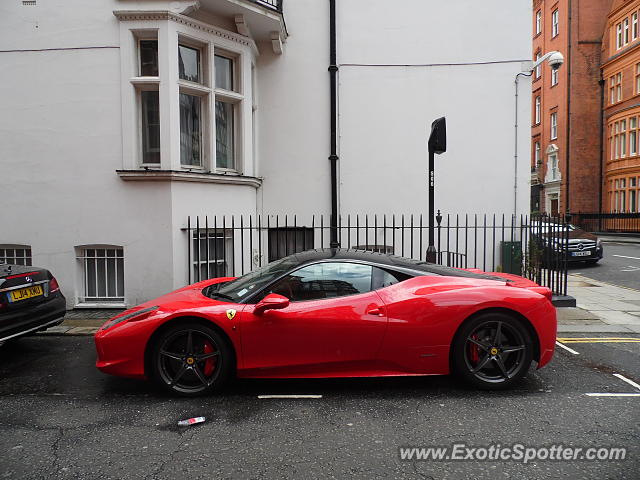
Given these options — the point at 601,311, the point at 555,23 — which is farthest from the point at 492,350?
the point at 555,23

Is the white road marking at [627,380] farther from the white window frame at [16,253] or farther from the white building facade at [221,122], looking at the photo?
the white window frame at [16,253]

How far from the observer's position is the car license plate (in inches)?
184

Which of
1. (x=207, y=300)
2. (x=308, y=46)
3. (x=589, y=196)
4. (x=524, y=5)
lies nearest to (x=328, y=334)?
(x=207, y=300)

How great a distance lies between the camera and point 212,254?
821 cm

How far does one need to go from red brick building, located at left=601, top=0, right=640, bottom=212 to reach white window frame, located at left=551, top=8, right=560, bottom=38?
3293 mm

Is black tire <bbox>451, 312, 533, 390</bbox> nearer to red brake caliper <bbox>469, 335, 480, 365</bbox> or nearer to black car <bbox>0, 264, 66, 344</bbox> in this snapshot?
red brake caliper <bbox>469, 335, 480, 365</bbox>

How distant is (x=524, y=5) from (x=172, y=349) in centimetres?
989

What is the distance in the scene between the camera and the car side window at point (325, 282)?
3.95 metres

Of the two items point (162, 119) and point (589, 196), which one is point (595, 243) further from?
point (589, 196)

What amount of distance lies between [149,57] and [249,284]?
549 centimetres

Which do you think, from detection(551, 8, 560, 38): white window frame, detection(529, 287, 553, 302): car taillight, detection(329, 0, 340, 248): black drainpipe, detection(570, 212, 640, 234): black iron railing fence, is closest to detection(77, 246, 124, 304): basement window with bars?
detection(329, 0, 340, 248): black drainpipe

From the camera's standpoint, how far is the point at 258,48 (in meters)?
9.34

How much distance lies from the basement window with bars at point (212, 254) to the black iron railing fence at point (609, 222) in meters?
25.9

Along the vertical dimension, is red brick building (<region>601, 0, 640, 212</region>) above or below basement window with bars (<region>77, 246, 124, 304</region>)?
above
